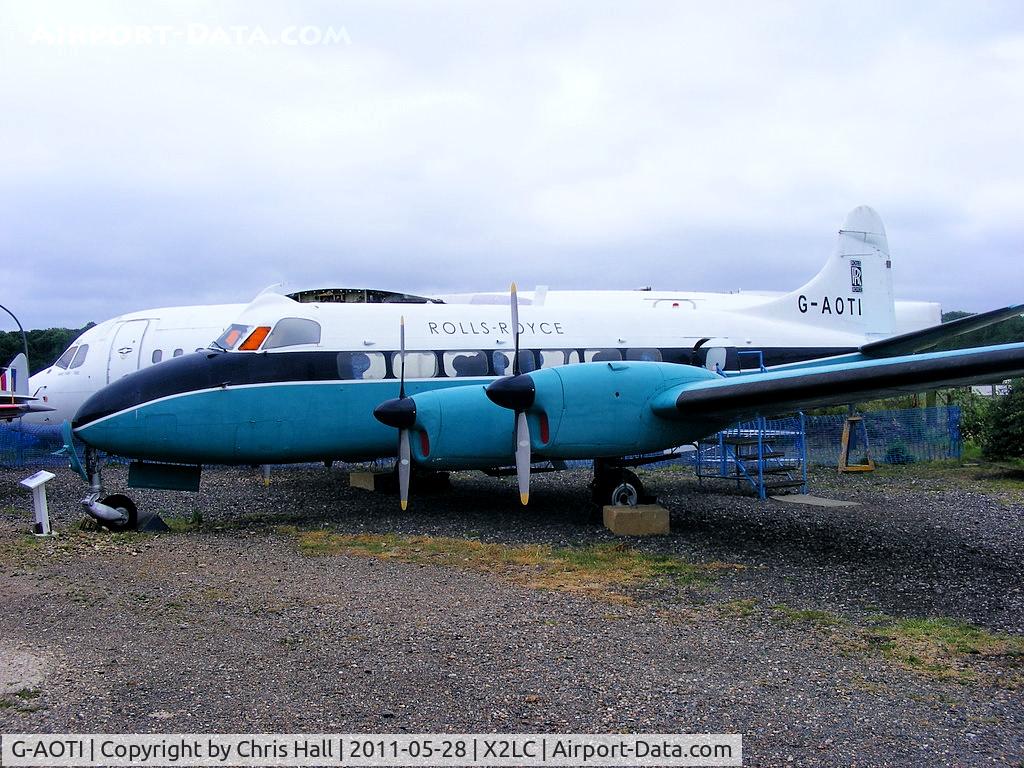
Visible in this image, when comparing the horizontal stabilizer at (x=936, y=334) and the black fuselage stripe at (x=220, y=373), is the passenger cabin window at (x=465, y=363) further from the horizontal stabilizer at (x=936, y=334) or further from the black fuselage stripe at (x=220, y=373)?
the horizontal stabilizer at (x=936, y=334)

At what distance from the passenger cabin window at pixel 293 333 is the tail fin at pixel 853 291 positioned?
824cm

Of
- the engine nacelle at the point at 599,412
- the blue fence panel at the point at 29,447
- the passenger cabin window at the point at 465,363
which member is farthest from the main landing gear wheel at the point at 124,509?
the blue fence panel at the point at 29,447

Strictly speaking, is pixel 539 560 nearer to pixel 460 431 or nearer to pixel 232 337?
pixel 460 431

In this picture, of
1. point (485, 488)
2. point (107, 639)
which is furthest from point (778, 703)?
point (485, 488)

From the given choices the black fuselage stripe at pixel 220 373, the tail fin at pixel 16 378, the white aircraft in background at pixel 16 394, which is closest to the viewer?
the black fuselage stripe at pixel 220 373

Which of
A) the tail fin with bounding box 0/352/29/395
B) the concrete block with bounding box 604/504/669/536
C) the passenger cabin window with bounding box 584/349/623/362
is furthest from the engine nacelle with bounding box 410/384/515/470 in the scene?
the tail fin with bounding box 0/352/29/395

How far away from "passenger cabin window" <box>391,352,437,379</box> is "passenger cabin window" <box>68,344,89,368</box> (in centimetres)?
732

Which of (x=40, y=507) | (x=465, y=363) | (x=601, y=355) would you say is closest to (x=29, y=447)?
(x=40, y=507)

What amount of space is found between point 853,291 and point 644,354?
5946mm

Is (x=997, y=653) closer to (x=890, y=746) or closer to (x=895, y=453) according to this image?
(x=890, y=746)

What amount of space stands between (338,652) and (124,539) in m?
5.18

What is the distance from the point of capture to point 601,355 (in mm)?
13617

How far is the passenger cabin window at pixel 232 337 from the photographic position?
38.1ft

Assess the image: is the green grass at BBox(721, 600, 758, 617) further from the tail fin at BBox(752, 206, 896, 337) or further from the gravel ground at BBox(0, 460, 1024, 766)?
the tail fin at BBox(752, 206, 896, 337)
